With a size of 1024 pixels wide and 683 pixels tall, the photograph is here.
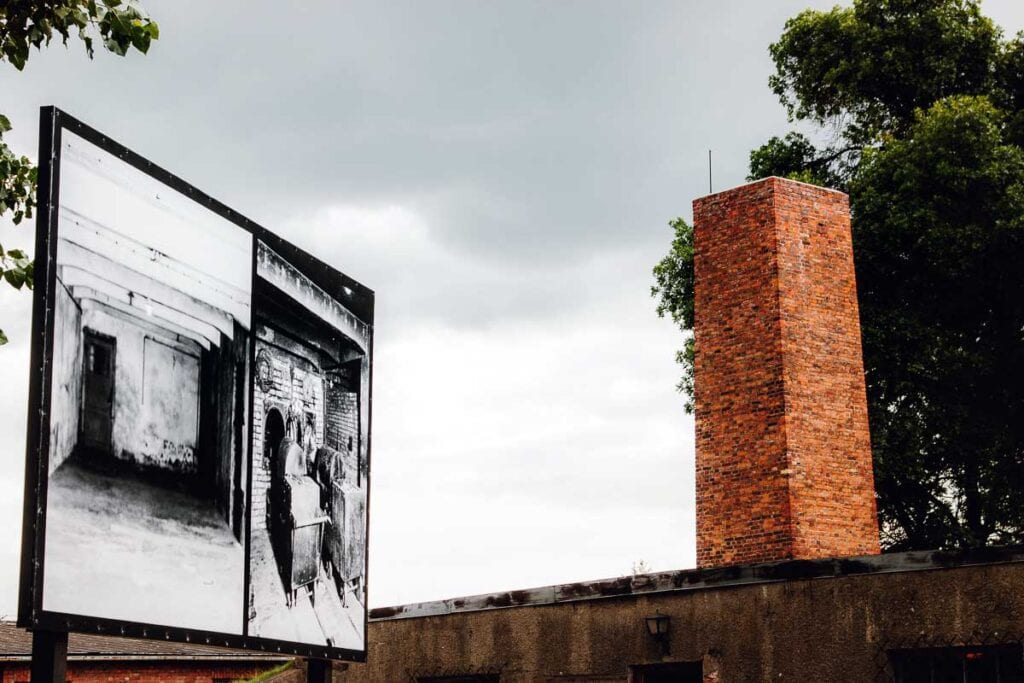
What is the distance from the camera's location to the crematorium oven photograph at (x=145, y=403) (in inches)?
290

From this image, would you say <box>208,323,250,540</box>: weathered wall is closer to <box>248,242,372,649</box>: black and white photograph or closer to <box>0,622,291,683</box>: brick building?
<box>248,242,372,649</box>: black and white photograph

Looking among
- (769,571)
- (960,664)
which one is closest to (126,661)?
(769,571)

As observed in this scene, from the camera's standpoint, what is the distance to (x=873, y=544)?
615 inches

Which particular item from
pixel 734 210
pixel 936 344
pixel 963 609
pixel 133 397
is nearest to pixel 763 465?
pixel 734 210

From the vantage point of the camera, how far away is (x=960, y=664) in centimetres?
1014

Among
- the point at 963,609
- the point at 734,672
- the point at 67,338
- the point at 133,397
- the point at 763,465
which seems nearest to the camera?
the point at 67,338

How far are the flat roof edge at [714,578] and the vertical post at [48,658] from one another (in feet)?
20.5

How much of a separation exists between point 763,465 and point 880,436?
21.4 ft

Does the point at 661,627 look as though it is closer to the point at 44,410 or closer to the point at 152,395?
the point at 152,395

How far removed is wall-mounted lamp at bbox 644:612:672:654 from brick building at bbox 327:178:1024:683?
0.02m

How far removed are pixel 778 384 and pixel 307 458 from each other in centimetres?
715

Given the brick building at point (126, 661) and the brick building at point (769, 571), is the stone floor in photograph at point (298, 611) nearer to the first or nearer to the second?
the brick building at point (769, 571)

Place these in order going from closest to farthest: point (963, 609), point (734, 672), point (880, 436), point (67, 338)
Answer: point (67, 338) < point (963, 609) < point (734, 672) < point (880, 436)

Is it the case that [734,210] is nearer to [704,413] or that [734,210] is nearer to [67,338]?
[704,413]
